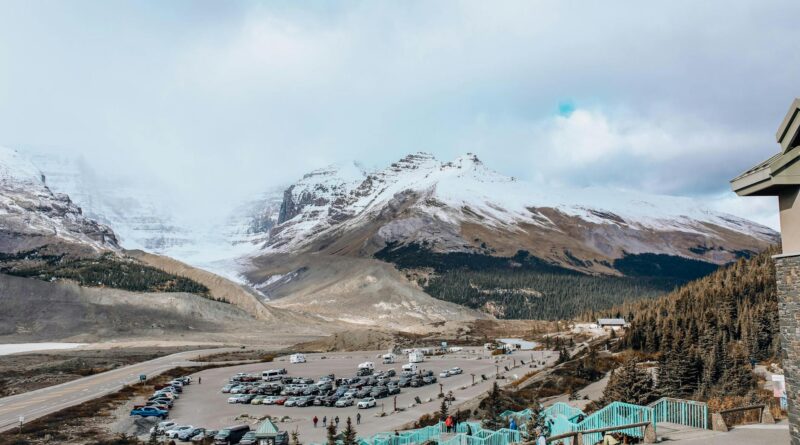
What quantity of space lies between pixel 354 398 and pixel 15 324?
426 feet

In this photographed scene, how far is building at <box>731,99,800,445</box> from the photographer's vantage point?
13539mm

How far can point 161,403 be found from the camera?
68438 mm

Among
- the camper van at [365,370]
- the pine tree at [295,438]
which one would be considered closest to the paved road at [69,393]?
the pine tree at [295,438]

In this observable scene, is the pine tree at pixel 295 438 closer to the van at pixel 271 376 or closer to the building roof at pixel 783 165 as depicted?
the building roof at pixel 783 165

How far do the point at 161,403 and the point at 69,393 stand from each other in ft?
66.6

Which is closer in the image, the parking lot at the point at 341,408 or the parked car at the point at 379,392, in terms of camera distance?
the parking lot at the point at 341,408

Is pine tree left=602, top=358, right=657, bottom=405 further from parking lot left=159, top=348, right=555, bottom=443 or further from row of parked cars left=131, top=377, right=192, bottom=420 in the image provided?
row of parked cars left=131, top=377, right=192, bottom=420

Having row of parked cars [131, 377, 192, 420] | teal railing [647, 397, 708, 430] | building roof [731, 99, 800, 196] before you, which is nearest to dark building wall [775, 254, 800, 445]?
building roof [731, 99, 800, 196]

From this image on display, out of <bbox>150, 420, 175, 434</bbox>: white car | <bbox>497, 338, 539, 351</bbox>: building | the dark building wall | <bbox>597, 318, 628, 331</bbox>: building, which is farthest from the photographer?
<bbox>597, 318, 628, 331</bbox>: building

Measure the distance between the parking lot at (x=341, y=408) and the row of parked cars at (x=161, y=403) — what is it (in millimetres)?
1016

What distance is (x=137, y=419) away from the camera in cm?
5931

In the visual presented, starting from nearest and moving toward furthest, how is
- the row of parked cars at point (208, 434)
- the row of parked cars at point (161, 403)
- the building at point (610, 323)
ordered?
the row of parked cars at point (208, 434) < the row of parked cars at point (161, 403) < the building at point (610, 323)

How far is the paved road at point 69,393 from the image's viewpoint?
65606mm

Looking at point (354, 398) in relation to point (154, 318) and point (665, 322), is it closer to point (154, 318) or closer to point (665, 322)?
point (665, 322)
